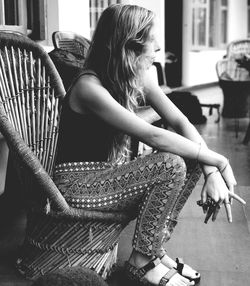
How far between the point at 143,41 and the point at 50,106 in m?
0.67

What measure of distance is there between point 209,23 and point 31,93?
953 cm

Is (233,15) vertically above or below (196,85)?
above

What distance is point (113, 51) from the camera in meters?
2.16

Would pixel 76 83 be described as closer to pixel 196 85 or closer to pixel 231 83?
pixel 231 83

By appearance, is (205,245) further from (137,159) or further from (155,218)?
(137,159)

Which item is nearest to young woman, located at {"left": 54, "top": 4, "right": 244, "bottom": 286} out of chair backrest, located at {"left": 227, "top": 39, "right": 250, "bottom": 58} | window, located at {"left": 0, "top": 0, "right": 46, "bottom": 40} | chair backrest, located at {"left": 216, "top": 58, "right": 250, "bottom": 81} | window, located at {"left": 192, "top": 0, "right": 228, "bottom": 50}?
window, located at {"left": 0, "top": 0, "right": 46, "bottom": 40}

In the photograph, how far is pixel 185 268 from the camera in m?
2.29

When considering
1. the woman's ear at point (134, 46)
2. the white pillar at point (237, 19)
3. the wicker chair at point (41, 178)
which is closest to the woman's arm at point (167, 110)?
the woman's ear at point (134, 46)

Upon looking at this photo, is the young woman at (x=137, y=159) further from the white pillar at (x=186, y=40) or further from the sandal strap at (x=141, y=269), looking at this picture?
the white pillar at (x=186, y=40)

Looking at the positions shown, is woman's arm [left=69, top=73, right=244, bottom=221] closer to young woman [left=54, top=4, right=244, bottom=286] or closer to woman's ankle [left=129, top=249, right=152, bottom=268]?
young woman [left=54, top=4, right=244, bottom=286]

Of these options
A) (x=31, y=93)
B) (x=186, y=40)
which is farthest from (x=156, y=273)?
(x=186, y=40)

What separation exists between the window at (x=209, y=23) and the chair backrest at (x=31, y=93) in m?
8.58

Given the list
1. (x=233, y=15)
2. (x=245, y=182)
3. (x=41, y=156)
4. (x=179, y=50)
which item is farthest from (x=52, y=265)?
(x=233, y=15)

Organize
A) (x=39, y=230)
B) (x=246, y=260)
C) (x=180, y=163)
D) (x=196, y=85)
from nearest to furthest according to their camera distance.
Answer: (x=180, y=163) → (x=39, y=230) → (x=246, y=260) → (x=196, y=85)
